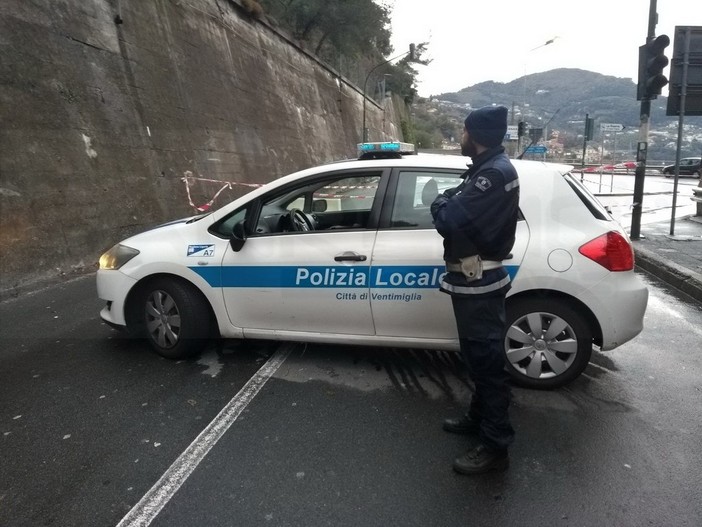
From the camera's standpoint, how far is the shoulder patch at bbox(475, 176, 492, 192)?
2314 mm

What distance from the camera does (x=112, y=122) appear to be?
28.6ft

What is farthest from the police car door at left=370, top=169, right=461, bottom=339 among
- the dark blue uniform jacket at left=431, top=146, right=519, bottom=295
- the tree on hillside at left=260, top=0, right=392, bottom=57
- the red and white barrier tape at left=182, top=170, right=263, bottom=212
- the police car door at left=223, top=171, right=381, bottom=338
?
the tree on hillside at left=260, top=0, right=392, bottom=57

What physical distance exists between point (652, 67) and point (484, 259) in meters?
7.97

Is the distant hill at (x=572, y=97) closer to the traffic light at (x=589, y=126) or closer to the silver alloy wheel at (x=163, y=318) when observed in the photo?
the traffic light at (x=589, y=126)

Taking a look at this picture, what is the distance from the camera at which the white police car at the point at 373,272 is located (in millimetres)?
3158

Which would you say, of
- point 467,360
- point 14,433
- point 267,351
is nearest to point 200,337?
point 267,351

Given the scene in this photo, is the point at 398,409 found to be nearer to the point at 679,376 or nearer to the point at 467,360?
the point at 467,360

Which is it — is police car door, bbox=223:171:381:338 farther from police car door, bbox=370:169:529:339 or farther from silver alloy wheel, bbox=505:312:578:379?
silver alloy wheel, bbox=505:312:578:379

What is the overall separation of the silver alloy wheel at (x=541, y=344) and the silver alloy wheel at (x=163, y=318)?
252 centimetres

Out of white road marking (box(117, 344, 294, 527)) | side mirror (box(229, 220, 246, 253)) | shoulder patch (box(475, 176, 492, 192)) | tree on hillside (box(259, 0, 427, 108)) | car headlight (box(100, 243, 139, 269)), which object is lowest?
white road marking (box(117, 344, 294, 527))

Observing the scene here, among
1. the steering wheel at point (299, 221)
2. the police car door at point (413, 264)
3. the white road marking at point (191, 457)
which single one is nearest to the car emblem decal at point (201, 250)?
the steering wheel at point (299, 221)

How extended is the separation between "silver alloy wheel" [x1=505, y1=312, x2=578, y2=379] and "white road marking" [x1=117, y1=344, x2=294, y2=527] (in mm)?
1787

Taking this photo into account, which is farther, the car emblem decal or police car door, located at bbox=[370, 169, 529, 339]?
the car emblem decal

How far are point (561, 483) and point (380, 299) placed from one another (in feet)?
5.03
